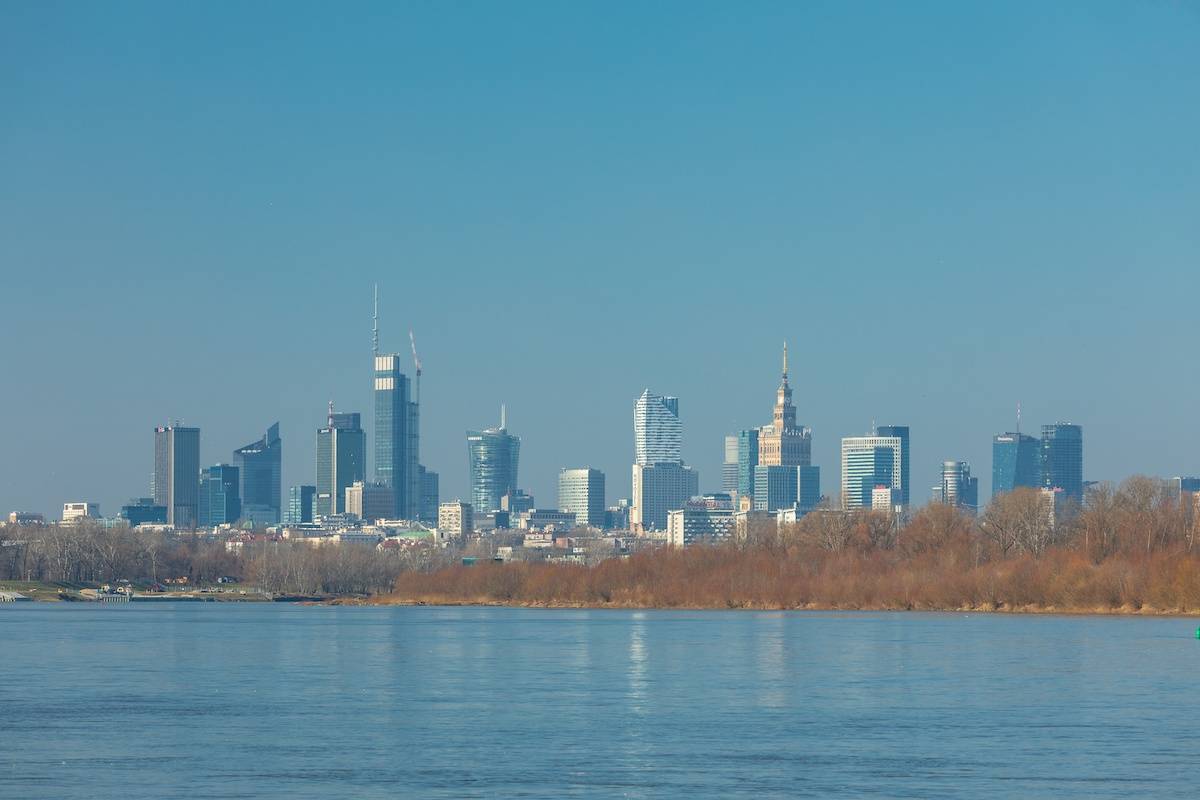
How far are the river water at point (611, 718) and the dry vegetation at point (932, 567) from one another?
3288 centimetres

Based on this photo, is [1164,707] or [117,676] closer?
[1164,707]

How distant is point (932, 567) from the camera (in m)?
137

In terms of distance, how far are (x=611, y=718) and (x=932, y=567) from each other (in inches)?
3646

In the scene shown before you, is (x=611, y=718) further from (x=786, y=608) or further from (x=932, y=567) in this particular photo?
(x=786, y=608)

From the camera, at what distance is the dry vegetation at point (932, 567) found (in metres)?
119

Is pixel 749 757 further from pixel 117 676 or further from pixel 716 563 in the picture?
pixel 716 563

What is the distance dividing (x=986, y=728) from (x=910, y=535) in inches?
4041

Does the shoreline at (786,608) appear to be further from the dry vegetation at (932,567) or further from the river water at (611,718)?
the river water at (611,718)

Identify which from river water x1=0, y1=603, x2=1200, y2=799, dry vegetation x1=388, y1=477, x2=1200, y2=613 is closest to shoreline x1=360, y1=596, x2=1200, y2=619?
dry vegetation x1=388, y1=477, x2=1200, y2=613

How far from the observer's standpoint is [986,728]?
4519 centimetres

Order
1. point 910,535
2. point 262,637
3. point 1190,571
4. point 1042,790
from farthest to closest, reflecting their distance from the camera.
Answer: point 910,535 → point 1190,571 → point 262,637 → point 1042,790

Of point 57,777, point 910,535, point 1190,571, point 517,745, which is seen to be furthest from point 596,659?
point 910,535

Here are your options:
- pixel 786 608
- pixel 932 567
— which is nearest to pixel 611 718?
Result: pixel 932 567

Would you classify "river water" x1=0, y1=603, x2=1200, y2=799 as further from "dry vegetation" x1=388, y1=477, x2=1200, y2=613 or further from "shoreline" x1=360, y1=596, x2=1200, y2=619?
"dry vegetation" x1=388, y1=477, x2=1200, y2=613
